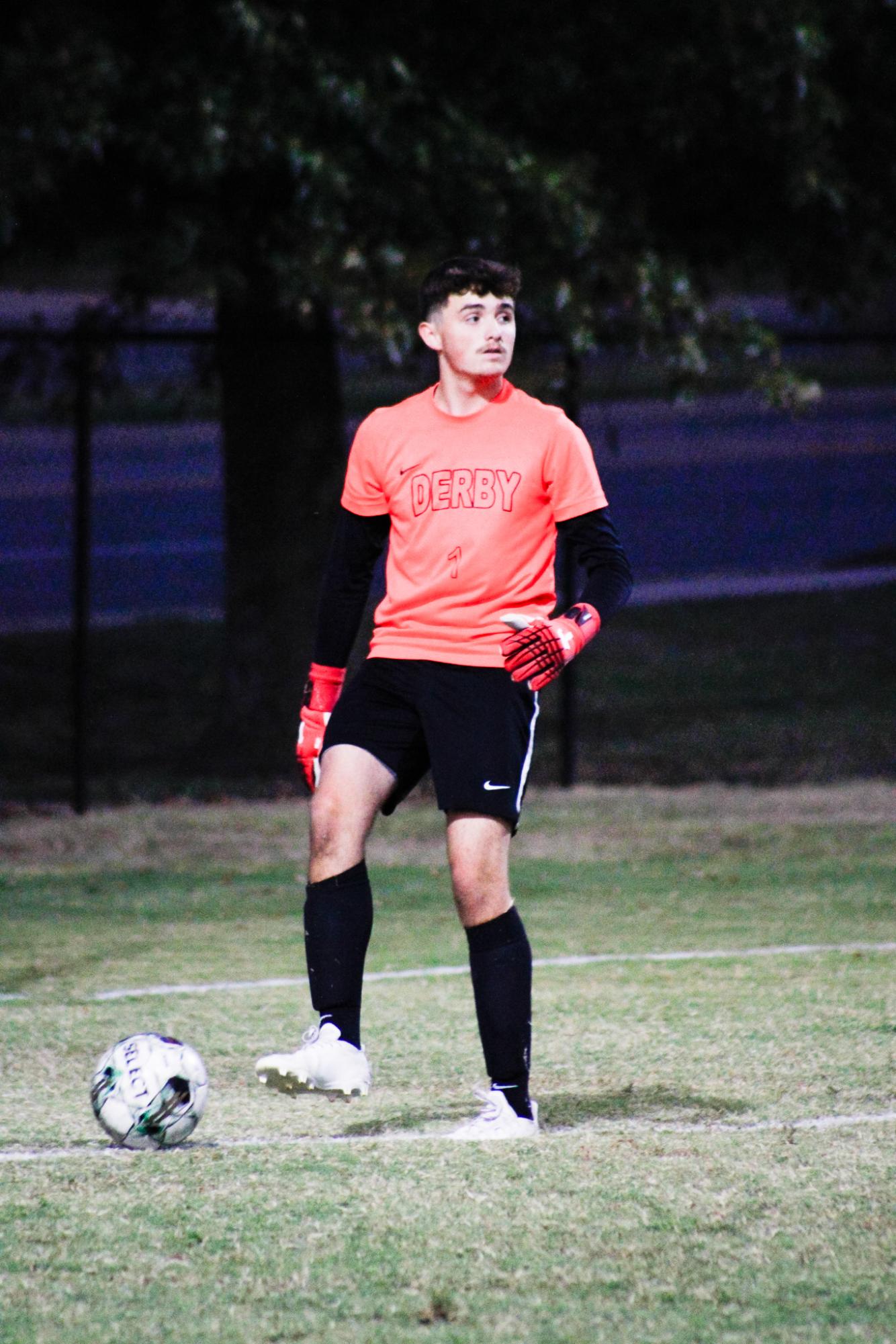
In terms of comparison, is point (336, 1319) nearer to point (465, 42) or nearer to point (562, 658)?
point (562, 658)

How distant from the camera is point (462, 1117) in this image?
18.0 feet

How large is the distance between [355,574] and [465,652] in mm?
621

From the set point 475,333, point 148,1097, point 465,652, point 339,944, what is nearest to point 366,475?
point 475,333

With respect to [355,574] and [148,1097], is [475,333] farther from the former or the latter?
[148,1097]

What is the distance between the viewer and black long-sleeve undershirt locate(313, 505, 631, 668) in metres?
5.41

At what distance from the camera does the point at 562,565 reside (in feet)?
41.9

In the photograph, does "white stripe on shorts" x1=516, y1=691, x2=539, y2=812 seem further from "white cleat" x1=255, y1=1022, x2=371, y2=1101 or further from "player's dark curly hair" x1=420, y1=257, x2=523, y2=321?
"player's dark curly hair" x1=420, y1=257, x2=523, y2=321

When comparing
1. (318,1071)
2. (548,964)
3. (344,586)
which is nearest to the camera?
(318,1071)

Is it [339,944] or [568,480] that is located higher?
[568,480]

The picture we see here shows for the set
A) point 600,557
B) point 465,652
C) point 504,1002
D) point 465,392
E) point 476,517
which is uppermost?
point 465,392

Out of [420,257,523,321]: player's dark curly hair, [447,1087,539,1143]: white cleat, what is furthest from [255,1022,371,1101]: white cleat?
[420,257,523,321]: player's dark curly hair

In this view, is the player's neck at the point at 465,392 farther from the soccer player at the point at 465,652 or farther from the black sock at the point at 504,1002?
the black sock at the point at 504,1002

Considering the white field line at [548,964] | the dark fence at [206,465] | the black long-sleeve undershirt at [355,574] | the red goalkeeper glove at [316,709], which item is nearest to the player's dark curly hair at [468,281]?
the black long-sleeve undershirt at [355,574]

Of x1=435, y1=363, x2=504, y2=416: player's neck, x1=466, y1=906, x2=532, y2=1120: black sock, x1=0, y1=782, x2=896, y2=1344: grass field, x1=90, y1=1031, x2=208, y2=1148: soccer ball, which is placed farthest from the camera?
x1=435, y1=363, x2=504, y2=416: player's neck
